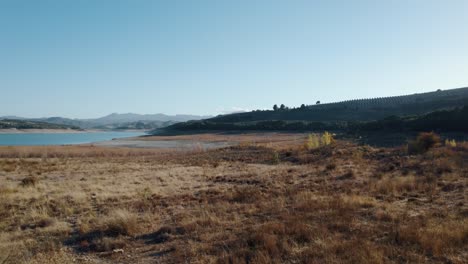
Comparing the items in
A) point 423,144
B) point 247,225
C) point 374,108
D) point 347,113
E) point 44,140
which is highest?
point 374,108

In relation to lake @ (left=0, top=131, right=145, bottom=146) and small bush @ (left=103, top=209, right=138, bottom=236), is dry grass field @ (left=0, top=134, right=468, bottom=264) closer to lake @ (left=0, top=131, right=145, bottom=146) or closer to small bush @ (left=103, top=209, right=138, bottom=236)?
small bush @ (left=103, top=209, right=138, bottom=236)

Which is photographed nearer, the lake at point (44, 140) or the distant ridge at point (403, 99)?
the distant ridge at point (403, 99)

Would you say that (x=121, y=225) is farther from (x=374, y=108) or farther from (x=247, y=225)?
(x=374, y=108)

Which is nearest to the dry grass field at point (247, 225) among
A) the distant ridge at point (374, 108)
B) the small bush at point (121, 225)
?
the small bush at point (121, 225)

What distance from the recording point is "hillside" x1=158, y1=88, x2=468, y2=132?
83.0 meters

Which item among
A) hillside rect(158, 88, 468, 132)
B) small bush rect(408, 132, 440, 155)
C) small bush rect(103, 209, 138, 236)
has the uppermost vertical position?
hillside rect(158, 88, 468, 132)

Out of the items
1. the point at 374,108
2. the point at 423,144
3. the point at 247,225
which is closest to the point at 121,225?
the point at 247,225

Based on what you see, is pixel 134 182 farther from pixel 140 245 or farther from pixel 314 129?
pixel 314 129

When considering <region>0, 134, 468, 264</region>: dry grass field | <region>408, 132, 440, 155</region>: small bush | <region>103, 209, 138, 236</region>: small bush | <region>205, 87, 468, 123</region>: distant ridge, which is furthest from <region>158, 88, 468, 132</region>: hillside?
<region>103, 209, 138, 236</region>: small bush

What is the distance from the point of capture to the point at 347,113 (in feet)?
345

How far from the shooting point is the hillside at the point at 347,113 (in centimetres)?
8299

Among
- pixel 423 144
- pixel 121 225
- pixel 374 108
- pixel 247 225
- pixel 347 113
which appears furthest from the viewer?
pixel 347 113

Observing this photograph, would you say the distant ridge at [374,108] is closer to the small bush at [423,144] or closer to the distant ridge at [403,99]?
the distant ridge at [403,99]

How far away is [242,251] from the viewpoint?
20.0 feet
